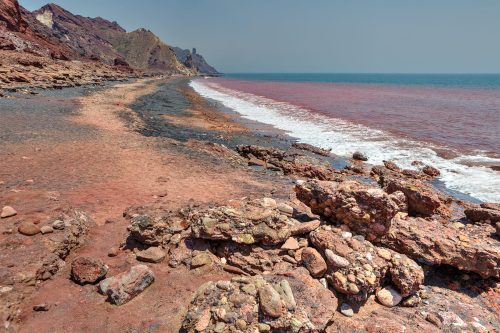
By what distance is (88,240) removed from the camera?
6.98m

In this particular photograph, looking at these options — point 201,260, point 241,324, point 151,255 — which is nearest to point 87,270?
point 151,255

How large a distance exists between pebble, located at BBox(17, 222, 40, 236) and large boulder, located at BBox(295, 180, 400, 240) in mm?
6155

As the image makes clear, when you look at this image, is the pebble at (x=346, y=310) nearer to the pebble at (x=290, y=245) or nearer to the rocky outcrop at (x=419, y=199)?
the pebble at (x=290, y=245)

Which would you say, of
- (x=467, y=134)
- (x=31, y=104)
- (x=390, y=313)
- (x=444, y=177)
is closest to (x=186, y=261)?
(x=390, y=313)

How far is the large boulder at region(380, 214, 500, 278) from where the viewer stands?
6.27 meters

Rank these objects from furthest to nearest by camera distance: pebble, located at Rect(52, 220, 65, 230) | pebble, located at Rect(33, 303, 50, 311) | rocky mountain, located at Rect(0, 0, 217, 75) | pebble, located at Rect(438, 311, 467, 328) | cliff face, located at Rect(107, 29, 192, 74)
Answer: cliff face, located at Rect(107, 29, 192, 74), rocky mountain, located at Rect(0, 0, 217, 75), pebble, located at Rect(52, 220, 65, 230), pebble, located at Rect(438, 311, 467, 328), pebble, located at Rect(33, 303, 50, 311)

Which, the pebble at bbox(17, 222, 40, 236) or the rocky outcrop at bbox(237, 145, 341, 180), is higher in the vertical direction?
the pebble at bbox(17, 222, 40, 236)

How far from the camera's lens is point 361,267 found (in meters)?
5.58

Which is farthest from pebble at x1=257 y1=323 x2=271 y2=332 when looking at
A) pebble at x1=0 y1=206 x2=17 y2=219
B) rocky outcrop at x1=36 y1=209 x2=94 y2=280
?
pebble at x1=0 y1=206 x2=17 y2=219

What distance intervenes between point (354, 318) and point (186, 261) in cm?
334

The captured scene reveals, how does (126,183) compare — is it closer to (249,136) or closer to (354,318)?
(354,318)

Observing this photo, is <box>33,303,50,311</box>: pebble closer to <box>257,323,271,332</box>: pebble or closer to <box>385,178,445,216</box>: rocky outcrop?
<box>257,323,271,332</box>: pebble

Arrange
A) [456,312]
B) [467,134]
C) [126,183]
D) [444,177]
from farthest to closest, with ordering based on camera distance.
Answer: [467,134]
[444,177]
[126,183]
[456,312]

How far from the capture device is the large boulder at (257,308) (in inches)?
165
